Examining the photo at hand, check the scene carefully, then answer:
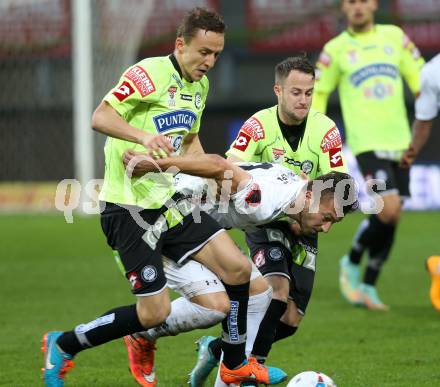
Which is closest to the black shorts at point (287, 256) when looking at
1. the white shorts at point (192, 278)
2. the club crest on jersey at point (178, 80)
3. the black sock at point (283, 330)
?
the black sock at point (283, 330)

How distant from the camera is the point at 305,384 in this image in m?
5.16

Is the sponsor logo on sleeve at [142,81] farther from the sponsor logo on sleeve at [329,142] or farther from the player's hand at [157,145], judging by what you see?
the sponsor logo on sleeve at [329,142]

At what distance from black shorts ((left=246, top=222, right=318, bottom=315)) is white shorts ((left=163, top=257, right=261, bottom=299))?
1.82ft

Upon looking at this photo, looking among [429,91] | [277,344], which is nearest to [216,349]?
[277,344]

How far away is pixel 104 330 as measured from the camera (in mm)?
5469

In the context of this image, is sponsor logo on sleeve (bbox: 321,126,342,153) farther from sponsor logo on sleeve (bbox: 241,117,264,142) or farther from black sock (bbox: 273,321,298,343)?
black sock (bbox: 273,321,298,343)

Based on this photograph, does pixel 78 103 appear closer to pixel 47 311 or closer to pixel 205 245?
pixel 47 311

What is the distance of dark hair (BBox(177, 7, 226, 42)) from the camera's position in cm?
561

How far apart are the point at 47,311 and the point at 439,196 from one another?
33.5ft

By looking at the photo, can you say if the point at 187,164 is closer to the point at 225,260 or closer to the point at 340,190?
the point at 225,260

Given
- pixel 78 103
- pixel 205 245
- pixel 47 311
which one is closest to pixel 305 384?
pixel 205 245

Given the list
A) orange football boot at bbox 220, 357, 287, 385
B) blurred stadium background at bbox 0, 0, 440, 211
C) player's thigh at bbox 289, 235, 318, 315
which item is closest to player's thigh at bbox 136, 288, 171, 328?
orange football boot at bbox 220, 357, 287, 385

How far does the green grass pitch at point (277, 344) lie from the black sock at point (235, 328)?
0.55 metres

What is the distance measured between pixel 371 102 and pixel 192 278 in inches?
159
